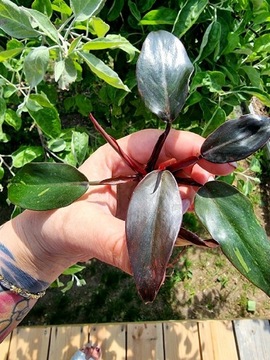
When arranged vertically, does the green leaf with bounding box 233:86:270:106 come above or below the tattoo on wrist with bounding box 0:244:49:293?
above

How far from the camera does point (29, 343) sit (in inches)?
78.0

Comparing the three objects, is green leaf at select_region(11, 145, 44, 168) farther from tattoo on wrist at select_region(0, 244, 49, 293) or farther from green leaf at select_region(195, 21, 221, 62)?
green leaf at select_region(195, 21, 221, 62)

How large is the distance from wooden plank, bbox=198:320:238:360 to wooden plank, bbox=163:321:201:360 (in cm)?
3

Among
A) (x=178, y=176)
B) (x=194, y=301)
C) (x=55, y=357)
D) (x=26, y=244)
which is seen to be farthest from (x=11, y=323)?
(x=194, y=301)

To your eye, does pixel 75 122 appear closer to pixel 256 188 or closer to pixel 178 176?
pixel 256 188

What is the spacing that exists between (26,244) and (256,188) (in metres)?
1.76

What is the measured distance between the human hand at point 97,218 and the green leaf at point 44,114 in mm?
191

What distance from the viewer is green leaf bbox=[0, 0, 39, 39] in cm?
89

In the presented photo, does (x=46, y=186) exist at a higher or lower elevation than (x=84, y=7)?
lower

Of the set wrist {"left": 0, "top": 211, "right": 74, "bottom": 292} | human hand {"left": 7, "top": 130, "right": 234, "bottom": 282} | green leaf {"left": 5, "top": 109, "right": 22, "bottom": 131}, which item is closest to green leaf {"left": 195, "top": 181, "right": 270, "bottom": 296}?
human hand {"left": 7, "top": 130, "right": 234, "bottom": 282}

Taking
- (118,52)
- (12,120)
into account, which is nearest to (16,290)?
(12,120)

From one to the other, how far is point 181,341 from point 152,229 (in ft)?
4.61

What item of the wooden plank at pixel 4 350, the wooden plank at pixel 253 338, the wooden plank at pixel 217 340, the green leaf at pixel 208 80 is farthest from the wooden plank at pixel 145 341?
the green leaf at pixel 208 80

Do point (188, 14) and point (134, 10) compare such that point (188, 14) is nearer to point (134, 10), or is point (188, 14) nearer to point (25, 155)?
point (134, 10)
